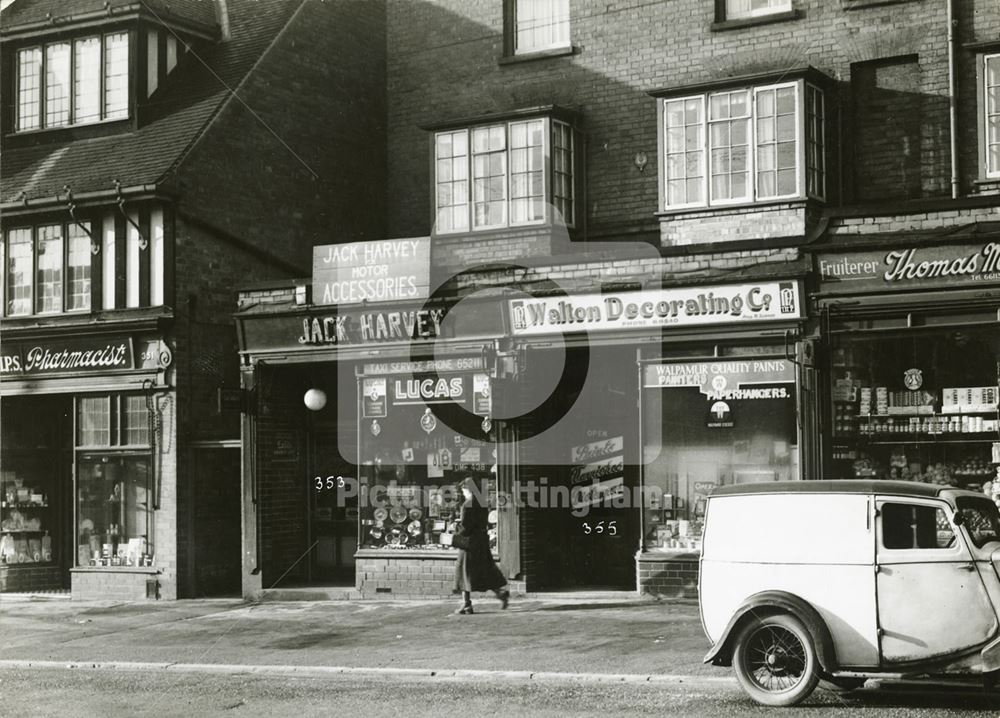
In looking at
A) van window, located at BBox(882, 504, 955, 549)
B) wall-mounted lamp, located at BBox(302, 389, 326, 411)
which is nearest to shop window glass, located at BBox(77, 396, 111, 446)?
wall-mounted lamp, located at BBox(302, 389, 326, 411)

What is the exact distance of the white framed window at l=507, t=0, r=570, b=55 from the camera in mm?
21891

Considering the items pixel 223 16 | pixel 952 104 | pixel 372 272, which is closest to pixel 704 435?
pixel 372 272

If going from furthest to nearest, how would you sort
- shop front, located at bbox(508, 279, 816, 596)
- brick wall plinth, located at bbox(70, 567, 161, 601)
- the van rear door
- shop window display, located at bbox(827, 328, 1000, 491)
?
brick wall plinth, located at bbox(70, 567, 161, 601)
shop front, located at bbox(508, 279, 816, 596)
shop window display, located at bbox(827, 328, 1000, 491)
the van rear door

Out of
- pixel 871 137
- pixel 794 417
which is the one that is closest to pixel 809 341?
pixel 794 417

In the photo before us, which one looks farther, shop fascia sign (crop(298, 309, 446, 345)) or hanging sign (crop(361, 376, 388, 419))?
hanging sign (crop(361, 376, 388, 419))

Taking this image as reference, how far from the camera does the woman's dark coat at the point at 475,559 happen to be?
56.7 feet

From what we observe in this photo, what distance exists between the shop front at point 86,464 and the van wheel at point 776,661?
41.5 ft

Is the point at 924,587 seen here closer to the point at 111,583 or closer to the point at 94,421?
the point at 111,583

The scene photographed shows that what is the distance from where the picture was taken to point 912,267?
1630 cm

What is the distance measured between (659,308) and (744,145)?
2799mm

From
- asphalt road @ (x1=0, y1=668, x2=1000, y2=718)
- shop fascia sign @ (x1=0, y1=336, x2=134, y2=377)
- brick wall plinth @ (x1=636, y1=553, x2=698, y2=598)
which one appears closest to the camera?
asphalt road @ (x1=0, y1=668, x2=1000, y2=718)

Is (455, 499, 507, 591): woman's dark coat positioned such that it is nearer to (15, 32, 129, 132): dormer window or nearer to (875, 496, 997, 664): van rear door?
(875, 496, 997, 664): van rear door

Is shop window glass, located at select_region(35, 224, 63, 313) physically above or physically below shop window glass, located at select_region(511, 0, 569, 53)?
below

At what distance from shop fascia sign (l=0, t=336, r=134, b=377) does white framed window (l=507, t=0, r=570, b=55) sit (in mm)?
8154
